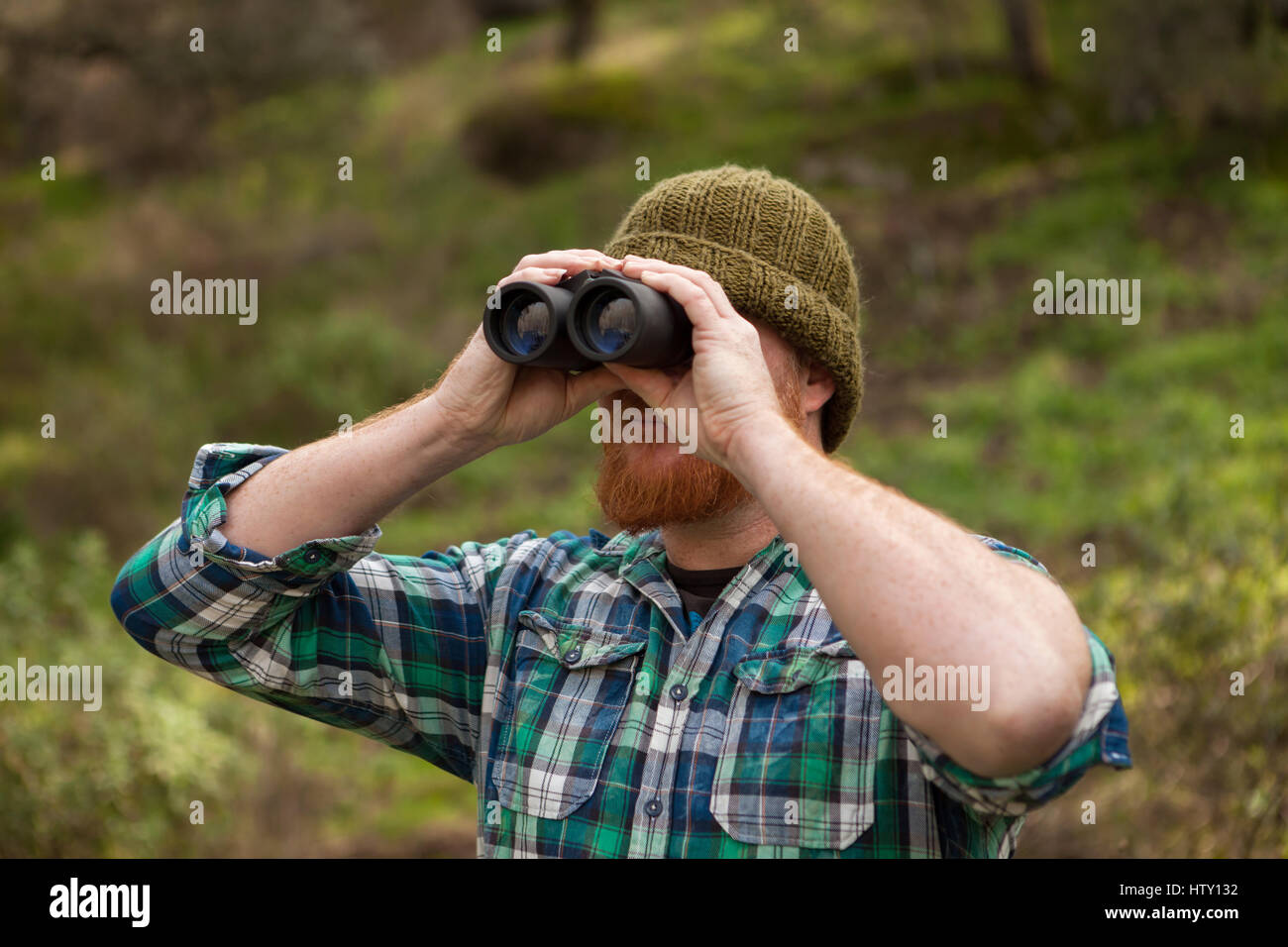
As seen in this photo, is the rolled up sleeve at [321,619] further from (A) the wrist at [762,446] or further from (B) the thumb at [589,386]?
(A) the wrist at [762,446]

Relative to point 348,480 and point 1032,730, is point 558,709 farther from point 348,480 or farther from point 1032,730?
point 1032,730

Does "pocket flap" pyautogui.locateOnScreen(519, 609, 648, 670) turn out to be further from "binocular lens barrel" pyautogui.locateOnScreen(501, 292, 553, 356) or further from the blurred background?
the blurred background

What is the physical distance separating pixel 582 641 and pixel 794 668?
1.32 feet

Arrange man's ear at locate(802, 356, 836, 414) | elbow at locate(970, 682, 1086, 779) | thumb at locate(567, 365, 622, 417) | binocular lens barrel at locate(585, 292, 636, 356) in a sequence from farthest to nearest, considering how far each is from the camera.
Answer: man's ear at locate(802, 356, 836, 414) < thumb at locate(567, 365, 622, 417) < binocular lens barrel at locate(585, 292, 636, 356) < elbow at locate(970, 682, 1086, 779)

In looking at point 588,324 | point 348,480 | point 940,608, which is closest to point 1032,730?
point 940,608

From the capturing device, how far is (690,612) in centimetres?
218

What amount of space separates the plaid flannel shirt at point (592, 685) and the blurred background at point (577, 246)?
1.51 m

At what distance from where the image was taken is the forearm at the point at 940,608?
155 cm

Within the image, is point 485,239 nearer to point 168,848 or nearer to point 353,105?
point 353,105

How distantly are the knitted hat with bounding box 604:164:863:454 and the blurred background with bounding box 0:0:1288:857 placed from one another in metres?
1.50

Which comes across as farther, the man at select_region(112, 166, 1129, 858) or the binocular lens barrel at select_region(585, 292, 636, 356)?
the binocular lens barrel at select_region(585, 292, 636, 356)

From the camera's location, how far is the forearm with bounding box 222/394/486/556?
83.6 inches

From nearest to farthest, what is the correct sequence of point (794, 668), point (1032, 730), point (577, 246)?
1. point (1032, 730)
2. point (794, 668)
3. point (577, 246)

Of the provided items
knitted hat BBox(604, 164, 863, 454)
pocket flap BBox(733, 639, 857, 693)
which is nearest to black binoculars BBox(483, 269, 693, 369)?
knitted hat BBox(604, 164, 863, 454)
